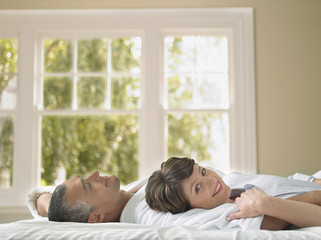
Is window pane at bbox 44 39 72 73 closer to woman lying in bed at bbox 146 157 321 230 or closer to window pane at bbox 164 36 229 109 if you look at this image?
window pane at bbox 164 36 229 109

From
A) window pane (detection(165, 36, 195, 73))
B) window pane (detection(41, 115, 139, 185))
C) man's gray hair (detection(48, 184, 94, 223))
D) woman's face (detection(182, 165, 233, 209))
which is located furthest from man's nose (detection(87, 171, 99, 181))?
window pane (detection(41, 115, 139, 185))

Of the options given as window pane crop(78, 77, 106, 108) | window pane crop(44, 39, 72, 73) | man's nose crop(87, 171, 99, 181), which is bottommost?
man's nose crop(87, 171, 99, 181)

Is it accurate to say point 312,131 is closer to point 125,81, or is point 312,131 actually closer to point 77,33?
point 77,33

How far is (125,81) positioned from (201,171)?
5357mm

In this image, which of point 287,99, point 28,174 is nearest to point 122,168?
point 28,174

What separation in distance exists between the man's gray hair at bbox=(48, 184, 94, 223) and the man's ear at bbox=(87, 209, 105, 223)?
0.16ft

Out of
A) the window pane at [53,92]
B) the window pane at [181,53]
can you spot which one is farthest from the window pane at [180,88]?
the window pane at [53,92]

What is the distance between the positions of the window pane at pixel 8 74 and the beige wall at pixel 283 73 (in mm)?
408

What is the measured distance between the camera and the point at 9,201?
413 cm

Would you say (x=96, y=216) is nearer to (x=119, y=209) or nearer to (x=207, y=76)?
(x=119, y=209)

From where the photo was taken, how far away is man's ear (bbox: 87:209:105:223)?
2.00 m

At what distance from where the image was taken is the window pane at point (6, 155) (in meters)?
4.48

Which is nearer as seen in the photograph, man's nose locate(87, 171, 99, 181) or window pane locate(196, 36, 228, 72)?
man's nose locate(87, 171, 99, 181)

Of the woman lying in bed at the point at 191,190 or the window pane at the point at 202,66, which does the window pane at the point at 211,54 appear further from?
the woman lying in bed at the point at 191,190
